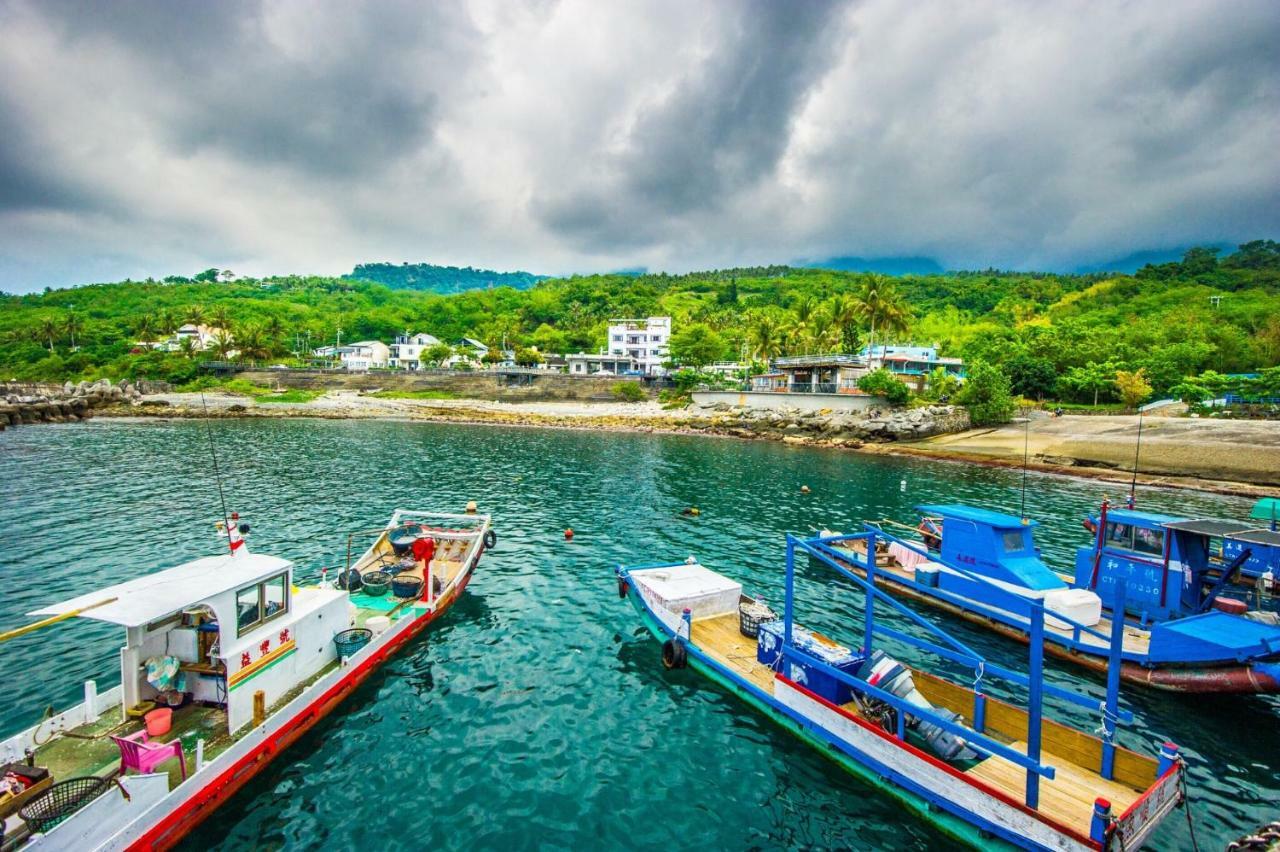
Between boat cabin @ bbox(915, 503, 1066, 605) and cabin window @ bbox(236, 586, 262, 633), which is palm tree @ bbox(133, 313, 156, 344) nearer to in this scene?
cabin window @ bbox(236, 586, 262, 633)

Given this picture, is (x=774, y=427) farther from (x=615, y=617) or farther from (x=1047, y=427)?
(x=615, y=617)

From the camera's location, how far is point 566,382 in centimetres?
11175

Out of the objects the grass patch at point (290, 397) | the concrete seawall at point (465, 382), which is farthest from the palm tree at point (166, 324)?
the grass patch at point (290, 397)

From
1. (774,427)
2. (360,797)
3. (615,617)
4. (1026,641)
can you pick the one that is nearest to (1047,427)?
(774,427)

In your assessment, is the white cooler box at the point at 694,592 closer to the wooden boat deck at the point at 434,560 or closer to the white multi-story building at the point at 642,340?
the wooden boat deck at the point at 434,560

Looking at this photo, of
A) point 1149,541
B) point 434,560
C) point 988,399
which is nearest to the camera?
point 1149,541

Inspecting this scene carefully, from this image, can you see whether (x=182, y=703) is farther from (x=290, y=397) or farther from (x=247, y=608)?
(x=290, y=397)

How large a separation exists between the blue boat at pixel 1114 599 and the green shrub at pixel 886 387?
5957 centimetres

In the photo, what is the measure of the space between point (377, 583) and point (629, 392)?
8759 centimetres

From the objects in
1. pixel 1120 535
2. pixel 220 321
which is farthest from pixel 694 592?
pixel 220 321

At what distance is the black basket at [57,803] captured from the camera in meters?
8.09

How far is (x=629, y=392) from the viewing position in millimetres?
105438

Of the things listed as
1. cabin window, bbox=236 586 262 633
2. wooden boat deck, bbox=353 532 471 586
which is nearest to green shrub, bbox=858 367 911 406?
wooden boat deck, bbox=353 532 471 586

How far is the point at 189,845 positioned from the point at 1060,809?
50.3 feet
